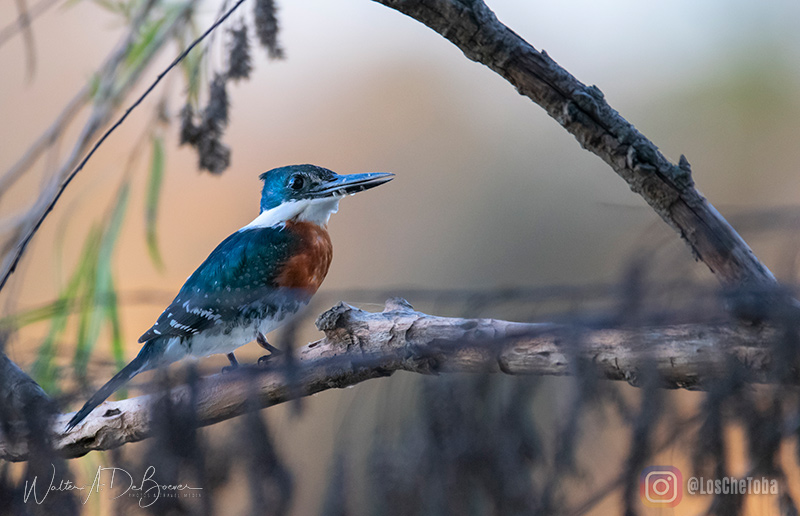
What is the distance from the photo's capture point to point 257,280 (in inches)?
43.9

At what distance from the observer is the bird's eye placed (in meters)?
1.21

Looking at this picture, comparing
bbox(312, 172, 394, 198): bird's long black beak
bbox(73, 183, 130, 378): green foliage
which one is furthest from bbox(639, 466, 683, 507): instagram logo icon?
bbox(73, 183, 130, 378): green foliage

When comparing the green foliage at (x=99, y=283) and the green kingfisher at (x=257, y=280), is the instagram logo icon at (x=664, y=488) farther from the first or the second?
the green foliage at (x=99, y=283)

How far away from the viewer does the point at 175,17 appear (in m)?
1.39

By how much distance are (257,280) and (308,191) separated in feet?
0.66

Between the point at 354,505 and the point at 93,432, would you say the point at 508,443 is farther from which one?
the point at 93,432

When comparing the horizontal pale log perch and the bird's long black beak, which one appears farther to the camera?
the bird's long black beak

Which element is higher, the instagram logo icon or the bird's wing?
the bird's wing

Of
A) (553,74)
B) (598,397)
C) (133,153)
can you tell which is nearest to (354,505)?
(598,397)

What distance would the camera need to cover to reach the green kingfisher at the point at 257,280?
1.09 m

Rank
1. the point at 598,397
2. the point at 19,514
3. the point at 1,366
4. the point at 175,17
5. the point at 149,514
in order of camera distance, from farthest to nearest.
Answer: the point at 175,17
the point at 1,366
the point at 19,514
the point at 149,514
the point at 598,397

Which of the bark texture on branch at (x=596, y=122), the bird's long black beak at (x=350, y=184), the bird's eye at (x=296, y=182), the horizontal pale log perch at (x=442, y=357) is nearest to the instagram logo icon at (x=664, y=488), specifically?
the horizontal pale log perch at (x=442, y=357)

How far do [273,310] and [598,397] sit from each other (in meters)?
0.79

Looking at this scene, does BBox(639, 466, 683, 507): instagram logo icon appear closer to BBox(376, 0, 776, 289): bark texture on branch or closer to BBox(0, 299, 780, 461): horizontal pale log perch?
BBox(0, 299, 780, 461): horizontal pale log perch
